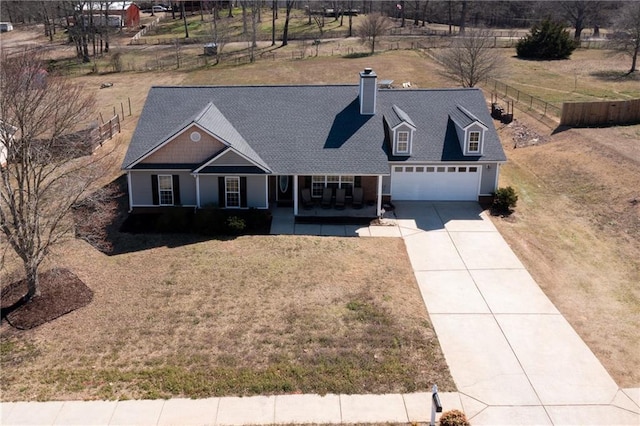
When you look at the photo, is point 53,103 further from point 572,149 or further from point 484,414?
point 572,149

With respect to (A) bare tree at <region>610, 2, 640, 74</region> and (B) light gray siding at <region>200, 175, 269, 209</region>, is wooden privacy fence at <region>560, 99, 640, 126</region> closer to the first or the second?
(A) bare tree at <region>610, 2, 640, 74</region>

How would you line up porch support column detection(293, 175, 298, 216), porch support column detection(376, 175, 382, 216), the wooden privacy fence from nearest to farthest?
porch support column detection(376, 175, 382, 216) < porch support column detection(293, 175, 298, 216) < the wooden privacy fence

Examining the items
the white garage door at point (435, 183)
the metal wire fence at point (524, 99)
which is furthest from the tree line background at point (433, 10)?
the white garage door at point (435, 183)

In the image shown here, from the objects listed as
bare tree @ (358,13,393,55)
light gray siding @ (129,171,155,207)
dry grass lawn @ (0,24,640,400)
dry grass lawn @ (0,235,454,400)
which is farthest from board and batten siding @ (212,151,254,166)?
bare tree @ (358,13,393,55)

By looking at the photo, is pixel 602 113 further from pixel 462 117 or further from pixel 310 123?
pixel 310 123

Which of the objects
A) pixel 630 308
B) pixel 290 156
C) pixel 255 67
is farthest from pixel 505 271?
pixel 255 67

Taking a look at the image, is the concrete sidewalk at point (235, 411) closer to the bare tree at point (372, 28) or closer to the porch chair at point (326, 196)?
the porch chair at point (326, 196)
